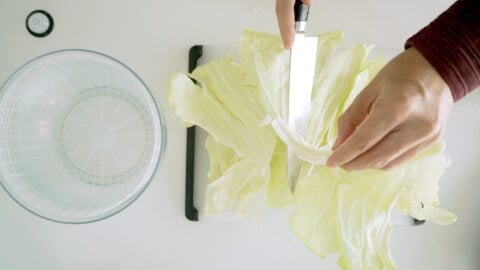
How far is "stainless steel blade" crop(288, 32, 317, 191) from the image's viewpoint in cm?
62

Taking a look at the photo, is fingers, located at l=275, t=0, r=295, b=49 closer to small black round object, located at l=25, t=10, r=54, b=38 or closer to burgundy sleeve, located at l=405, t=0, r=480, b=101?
burgundy sleeve, located at l=405, t=0, r=480, b=101

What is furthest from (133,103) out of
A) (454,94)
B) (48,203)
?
(454,94)

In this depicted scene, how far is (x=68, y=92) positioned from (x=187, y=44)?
24 centimetres

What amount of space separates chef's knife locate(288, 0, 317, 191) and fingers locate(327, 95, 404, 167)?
16 centimetres

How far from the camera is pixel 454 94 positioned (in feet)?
1.60

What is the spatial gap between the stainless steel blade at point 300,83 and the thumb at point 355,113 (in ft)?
0.38

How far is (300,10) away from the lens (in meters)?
0.57

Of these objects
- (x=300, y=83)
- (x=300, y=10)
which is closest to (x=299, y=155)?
(x=300, y=83)

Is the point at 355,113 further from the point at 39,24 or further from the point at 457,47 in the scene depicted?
the point at 39,24

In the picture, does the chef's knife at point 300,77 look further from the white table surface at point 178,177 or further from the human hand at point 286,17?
the white table surface at point 178,177

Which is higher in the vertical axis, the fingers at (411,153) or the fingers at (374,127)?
the fingers at (374,127)

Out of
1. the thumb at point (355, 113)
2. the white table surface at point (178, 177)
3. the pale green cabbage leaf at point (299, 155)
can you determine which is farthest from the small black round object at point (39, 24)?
the thumb at point (355, 113)

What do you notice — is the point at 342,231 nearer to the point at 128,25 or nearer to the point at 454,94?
the point at 454,94

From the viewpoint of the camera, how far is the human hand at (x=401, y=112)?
470mm
